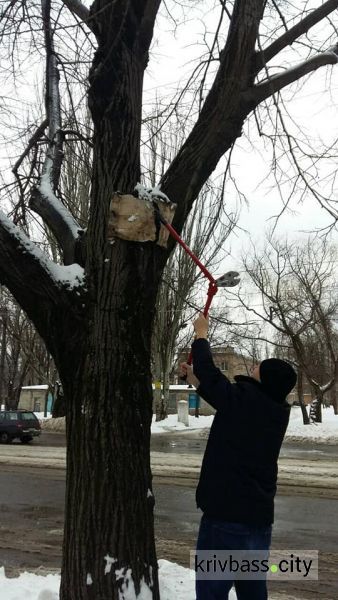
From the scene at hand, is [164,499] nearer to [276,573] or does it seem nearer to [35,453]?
[276,573]

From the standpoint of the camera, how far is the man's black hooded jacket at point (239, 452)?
2764mm

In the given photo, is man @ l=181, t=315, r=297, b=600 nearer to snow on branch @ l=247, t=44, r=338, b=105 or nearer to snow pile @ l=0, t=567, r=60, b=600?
snow pile @ l=0, t=567, r=60, b=600

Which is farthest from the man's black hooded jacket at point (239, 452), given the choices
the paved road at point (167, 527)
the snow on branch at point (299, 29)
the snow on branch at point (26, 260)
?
the paved road at point (167, 527)

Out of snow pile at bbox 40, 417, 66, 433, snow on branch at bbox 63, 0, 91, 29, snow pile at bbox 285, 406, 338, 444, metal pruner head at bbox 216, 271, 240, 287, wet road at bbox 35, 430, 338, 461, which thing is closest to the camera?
metal pruner head at bbox 216, 271, 240, 287

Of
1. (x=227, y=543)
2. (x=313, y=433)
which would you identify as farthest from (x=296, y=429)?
(x=227, y=543)

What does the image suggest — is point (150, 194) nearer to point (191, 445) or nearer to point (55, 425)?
point (191, 445)

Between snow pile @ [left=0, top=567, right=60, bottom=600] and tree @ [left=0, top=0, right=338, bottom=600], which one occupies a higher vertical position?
tree @ [left=0, top=0, right=338, bottom=600]

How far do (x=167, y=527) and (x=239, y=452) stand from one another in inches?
225

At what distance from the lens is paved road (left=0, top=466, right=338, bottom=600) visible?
229 inches

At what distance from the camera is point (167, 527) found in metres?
7.94

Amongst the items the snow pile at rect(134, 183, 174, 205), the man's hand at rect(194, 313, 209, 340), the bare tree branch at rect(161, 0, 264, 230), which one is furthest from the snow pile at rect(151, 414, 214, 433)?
the man's hand at rect(194, 313, 209, 340)

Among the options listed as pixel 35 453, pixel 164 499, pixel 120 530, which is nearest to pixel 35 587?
pixel 120 530

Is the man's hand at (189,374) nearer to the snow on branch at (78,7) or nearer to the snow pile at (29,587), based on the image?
the snow pile at (29,587)

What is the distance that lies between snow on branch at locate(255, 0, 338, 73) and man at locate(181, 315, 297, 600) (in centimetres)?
244
